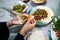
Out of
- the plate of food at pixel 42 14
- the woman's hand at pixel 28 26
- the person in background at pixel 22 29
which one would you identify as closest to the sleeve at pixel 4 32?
the person in background at pixel 22 29

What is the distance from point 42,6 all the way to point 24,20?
0.81 ft

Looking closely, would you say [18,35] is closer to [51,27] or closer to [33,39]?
[33,39]

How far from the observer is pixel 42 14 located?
137 centimetres

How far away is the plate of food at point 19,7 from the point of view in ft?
4.66

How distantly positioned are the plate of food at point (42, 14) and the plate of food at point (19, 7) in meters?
0.06

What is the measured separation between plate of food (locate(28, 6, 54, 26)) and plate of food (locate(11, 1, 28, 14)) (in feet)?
0.20

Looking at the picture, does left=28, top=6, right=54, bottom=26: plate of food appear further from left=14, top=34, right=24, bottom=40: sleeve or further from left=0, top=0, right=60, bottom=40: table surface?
left=14, top=34, right=24, bottom=40: sleeve

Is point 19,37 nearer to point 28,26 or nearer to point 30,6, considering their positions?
point 28,26

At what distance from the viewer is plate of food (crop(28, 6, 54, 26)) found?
4.40 feet

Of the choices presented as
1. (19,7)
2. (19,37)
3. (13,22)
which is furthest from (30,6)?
(19,37)

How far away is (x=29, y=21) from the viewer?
1.29m

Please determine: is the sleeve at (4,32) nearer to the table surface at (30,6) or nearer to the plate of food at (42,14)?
the table surface at (30,6)

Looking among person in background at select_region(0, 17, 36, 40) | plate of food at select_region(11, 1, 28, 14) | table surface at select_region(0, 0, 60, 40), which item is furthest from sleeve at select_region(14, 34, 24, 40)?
plate of food at select_region(11, 1, 28, 14)

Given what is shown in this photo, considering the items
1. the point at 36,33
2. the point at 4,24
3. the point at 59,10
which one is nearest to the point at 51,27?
the point at 36,33
